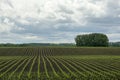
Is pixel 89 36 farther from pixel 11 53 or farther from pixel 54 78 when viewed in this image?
pixel 54 78

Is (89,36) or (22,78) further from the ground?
(89,36)

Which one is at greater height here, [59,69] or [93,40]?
[93,40]

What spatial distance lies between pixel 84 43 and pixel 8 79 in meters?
123

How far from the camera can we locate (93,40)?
140m

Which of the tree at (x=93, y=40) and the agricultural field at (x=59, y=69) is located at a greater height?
the tree at (x=93, y=40)

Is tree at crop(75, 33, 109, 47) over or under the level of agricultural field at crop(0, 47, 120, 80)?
over

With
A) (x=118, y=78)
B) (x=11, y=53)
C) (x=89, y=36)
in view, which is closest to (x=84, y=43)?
(x=89, y=36)

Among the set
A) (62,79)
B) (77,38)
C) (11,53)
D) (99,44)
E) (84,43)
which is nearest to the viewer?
(62,79)

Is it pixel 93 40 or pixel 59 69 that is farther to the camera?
pixel 93 40

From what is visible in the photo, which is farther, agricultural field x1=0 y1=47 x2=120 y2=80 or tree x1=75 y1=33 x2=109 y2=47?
tree x1=75 y1=33 x2=109 y2=47

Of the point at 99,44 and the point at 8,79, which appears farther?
the point at 99,44

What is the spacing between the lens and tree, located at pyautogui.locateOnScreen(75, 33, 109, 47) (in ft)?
440

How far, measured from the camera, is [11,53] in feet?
247

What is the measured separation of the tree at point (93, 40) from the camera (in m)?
134
